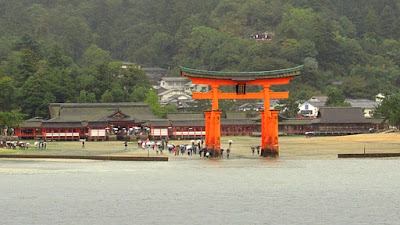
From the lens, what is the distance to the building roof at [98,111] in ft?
301

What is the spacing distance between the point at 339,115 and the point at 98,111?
2603 centimetres

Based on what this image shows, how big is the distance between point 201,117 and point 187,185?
2117 inches

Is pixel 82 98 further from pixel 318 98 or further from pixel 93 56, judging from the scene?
pixel 93 56

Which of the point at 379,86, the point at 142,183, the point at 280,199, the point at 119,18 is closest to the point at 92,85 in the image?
the point at 379,86

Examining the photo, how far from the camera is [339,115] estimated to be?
98.4 metres

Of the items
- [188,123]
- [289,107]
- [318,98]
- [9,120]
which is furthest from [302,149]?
[318,98]

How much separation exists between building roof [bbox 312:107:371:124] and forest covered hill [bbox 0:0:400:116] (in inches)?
860

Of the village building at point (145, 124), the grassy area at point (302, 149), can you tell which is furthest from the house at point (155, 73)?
the grassy area at point (302, 149)

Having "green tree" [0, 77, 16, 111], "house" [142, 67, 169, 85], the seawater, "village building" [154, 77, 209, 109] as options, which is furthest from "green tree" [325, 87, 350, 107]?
the seawater

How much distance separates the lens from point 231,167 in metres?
53.0

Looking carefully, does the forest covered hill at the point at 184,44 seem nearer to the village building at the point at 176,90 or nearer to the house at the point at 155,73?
the house at the point at 155,73

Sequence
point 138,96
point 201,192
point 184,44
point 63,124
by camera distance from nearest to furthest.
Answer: point 201,192
point 63,124
point 138,96
point 184,44

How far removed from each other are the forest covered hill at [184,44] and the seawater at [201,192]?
47.8 meters

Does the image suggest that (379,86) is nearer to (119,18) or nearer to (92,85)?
(92,85)
